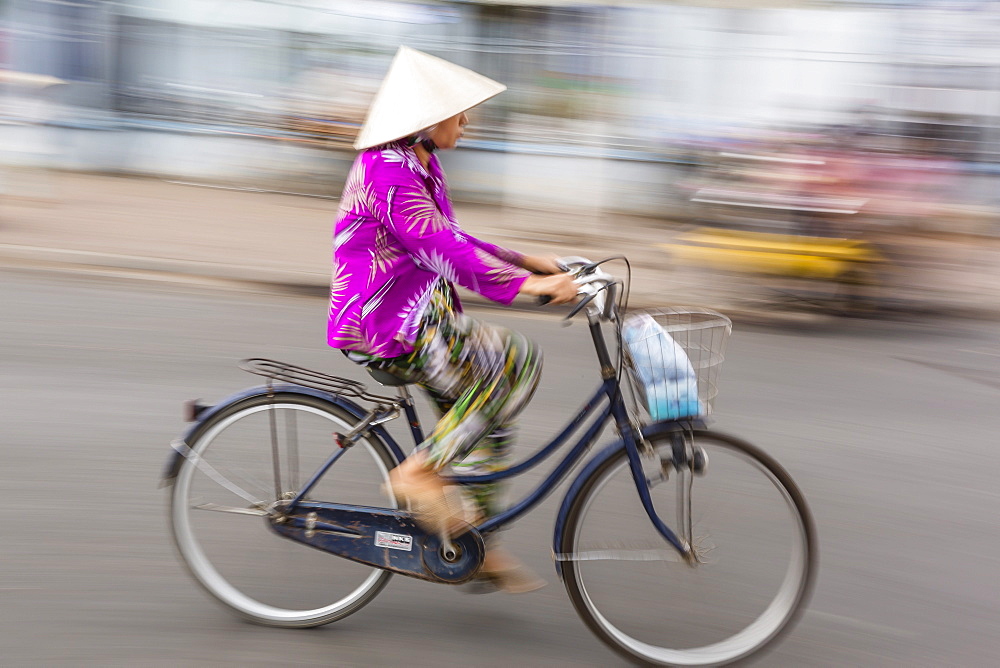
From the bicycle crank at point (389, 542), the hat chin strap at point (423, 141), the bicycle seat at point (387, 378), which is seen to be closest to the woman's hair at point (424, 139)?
the hat chin strap at point (423, 141)

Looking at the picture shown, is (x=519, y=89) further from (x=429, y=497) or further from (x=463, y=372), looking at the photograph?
(x=429, y=497)

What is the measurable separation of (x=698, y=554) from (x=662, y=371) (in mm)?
642

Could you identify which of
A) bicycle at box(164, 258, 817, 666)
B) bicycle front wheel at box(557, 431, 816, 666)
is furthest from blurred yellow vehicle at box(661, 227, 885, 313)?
bicycle front wheel at box(557, 431, 816, 666)

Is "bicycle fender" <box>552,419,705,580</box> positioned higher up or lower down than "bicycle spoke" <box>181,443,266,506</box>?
higher up

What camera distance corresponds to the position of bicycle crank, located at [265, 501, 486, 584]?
3207mm

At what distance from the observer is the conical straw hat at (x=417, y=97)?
2904 mm

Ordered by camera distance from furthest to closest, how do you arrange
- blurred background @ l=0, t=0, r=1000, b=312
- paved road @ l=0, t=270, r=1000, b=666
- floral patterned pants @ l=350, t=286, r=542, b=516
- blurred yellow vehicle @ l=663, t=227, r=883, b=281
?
blurred background @ l=0, t=0, r=1000, b=312
blurred yellow vehicle @ l=663, t=227, r=883, b=281
paved road @ l=0, t=270, r=1000, b=666
floral patterned pants @ l=350, t=286, r=542, b=516

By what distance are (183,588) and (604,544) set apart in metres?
1.47

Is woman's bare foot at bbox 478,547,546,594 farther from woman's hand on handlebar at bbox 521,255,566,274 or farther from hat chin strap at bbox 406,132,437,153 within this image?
hat chin strap at bbox 406,132,437,153

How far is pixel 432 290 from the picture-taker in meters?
3.10

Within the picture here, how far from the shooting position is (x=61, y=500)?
4.19 m

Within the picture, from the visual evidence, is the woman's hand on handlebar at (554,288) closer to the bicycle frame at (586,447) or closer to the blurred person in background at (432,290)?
the blurred person in background at (432,290)

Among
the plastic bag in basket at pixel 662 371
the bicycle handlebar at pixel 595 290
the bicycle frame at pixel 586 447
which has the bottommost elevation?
the bicycle frame at pixel 586 447

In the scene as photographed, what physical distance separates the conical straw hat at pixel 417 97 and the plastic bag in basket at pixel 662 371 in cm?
79
